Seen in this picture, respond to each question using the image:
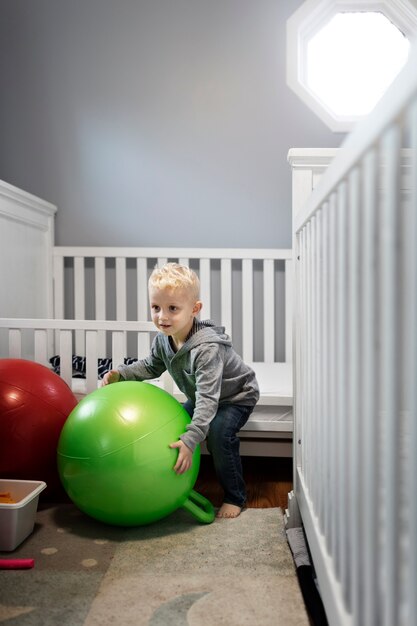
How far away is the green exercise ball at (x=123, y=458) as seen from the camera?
3.84 ft

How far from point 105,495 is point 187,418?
0.26 meters

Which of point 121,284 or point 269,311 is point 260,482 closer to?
point 269,311

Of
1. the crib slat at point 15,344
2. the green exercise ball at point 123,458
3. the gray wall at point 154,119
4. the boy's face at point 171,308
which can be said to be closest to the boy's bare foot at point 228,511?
the green exercise ball at point 123,458

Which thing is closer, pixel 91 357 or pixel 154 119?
pixel 91 357

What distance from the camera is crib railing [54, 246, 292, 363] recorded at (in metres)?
2.21

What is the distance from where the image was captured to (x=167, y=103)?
2252mm

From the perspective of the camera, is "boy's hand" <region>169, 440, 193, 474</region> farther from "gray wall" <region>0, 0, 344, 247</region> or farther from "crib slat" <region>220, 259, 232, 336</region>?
"gray wall" <region>0, 0, 344, 247</region>

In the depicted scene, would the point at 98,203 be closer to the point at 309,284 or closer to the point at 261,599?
the point at 309,284

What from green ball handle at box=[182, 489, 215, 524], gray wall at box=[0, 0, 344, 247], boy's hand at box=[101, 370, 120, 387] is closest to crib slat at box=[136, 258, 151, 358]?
gray wall at box=[0, 0, 344, 247]

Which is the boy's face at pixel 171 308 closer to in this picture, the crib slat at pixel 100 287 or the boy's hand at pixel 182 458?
the boy's hand at pixel 182 458

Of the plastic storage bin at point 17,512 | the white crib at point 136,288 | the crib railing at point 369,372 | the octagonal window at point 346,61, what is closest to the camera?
the crib railing at point 369,372

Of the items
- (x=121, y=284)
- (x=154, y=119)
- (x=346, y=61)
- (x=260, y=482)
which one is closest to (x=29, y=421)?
(x=260, y=482)

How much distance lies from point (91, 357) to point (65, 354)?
84mm

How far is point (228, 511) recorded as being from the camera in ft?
4.58
